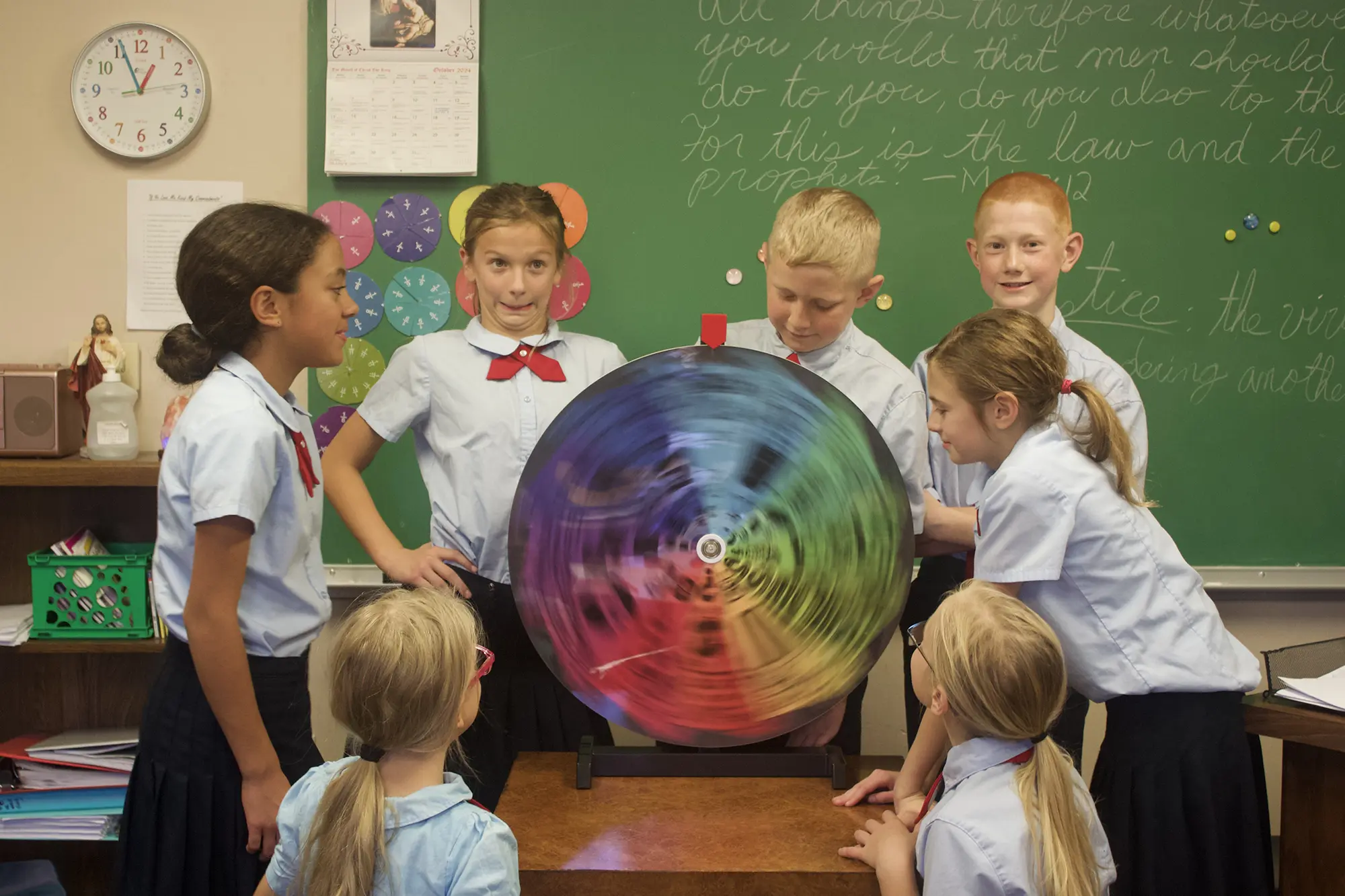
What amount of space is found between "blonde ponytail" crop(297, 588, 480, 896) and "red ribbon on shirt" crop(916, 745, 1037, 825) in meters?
0.62

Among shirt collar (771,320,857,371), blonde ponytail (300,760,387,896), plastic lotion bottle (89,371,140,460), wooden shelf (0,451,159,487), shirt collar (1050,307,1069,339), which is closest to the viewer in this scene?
blonde ponytail (300,760,387,896)

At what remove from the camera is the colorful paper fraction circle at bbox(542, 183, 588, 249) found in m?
2.68

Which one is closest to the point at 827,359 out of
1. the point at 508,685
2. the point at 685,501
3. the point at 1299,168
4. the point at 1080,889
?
the point at 685,501

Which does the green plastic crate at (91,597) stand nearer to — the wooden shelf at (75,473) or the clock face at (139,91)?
the wooden shelf at (75,473)

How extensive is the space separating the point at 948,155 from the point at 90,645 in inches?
88.5

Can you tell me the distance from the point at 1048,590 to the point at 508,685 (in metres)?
0.92

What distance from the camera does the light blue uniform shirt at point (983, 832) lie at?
1.31m

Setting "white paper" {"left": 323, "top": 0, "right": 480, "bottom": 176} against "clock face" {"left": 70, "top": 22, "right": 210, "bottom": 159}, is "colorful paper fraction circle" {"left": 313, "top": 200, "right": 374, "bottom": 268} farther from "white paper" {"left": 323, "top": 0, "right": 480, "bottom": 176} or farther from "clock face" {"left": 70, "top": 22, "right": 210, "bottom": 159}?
"clock face" {"left": 70, "top": 22, "right": 210, "bottom": 159}

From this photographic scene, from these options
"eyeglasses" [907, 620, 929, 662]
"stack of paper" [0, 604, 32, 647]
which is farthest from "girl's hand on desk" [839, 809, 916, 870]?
"stack of paper" [0, 604, 32, 647]

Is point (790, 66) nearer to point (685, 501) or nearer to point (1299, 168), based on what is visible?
point (1299, 168)

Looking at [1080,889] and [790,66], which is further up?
[790,66]

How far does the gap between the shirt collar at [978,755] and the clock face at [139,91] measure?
2.28 metres

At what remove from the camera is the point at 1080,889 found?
4.25 feet

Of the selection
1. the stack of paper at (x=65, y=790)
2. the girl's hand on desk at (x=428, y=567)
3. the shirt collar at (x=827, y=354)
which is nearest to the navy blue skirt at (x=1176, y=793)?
the shirt collar at (x=827, y=354)
